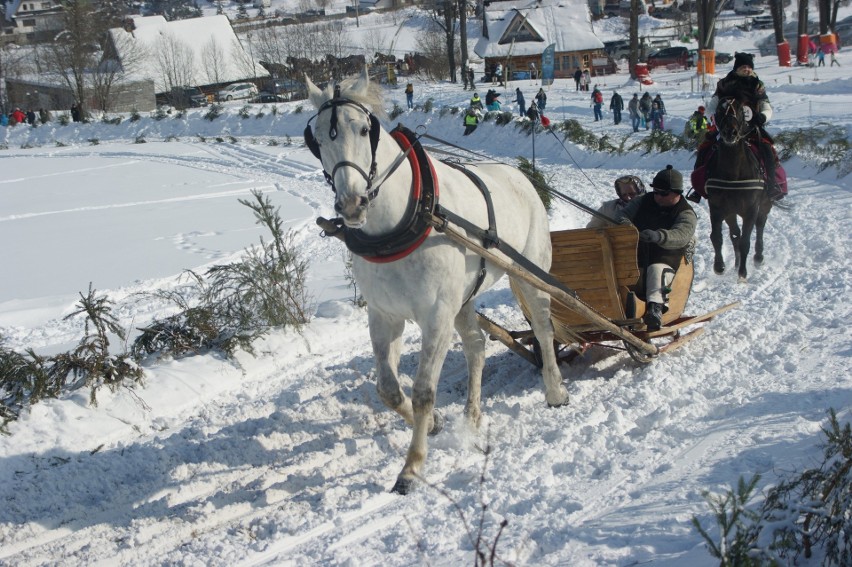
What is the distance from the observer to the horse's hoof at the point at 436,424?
5793 millimetres

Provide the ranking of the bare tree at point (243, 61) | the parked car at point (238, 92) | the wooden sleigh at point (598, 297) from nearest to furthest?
1. the wooden sleigh at point (598, 297)
2. the parked car at point (238, 92)
3. the bare tree at point (243, 61)

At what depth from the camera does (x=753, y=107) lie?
9.09m

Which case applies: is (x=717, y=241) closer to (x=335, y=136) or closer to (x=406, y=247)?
(x=406, y=247)

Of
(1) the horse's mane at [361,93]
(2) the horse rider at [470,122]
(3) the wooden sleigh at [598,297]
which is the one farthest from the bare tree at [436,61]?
(1) the horse's mane at [361,93]

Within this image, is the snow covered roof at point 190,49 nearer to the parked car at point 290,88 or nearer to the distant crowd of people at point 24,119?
the parked car at point 290,88

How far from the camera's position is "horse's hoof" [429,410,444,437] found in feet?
19.0

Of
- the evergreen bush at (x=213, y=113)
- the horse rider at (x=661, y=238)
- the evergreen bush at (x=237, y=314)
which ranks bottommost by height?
the evergreen bush at (x=237, y=314)

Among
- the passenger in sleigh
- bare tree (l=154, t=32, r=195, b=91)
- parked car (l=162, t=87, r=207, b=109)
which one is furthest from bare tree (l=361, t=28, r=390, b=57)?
the passenger in sleigh

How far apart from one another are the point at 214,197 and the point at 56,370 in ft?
48.5

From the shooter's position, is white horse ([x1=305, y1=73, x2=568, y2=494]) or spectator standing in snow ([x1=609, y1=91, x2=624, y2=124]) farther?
spectator standing in snow ([x1=609, y1=91, x2=624, y2=124])

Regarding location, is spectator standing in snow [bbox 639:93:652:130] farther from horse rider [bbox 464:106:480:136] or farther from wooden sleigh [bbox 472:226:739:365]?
wooden sleigh [bbox 472:226:739:365]

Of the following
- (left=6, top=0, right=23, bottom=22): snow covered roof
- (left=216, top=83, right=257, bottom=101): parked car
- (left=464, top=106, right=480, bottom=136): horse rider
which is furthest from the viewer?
(left=6, top=0, right=23, bottom=22): snow covered roof

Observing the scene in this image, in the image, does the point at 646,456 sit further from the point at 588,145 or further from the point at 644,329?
the point at 588,145

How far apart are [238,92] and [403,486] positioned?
49927mm
